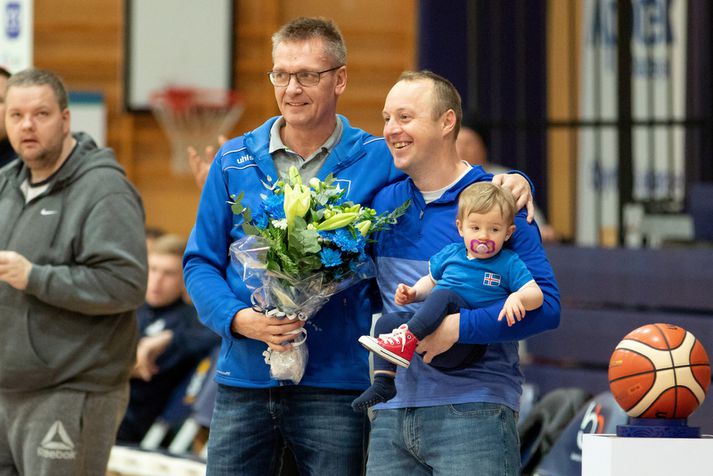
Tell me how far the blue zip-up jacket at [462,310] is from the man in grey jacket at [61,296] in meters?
1.22

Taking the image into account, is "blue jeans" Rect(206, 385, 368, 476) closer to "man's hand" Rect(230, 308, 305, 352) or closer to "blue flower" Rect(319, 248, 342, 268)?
"man's hand" Rect(230, 308, 305, 352)

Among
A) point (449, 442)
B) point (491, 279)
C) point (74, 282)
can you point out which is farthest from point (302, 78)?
point (74, 282)

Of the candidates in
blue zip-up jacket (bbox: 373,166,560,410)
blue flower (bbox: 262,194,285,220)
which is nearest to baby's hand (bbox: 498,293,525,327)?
blue zip-up jacket (bbox: 373,166,560,410)

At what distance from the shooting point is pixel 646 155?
9.40 meters

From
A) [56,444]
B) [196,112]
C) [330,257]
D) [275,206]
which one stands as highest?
[196,112]

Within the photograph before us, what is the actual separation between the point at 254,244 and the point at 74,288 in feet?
3.39

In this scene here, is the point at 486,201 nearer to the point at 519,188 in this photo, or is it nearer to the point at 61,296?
the point at 519,188

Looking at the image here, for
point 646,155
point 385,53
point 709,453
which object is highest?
point 385,53

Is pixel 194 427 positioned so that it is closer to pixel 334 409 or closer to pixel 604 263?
pixel 604 263

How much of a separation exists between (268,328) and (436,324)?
0.49 metres

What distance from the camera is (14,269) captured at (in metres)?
3.99

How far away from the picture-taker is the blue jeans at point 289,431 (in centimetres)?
340

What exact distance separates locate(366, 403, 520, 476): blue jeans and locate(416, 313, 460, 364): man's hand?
16 centimetres

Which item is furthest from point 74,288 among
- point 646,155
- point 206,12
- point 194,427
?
point 206,12
